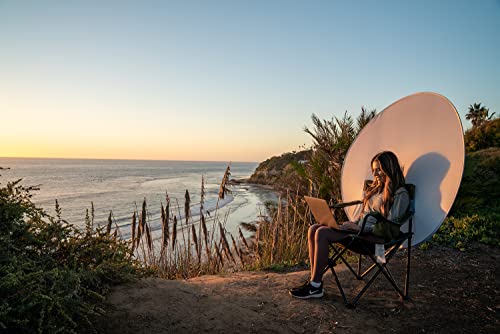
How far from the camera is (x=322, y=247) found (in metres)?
2.94

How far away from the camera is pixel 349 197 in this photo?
403 cm

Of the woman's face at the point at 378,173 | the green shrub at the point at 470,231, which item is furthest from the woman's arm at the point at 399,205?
the green shrub at the point at 470,231

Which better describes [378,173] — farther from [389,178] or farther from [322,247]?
[322,247]

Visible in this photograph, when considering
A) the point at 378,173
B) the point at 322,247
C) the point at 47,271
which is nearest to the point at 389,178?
the point at 378,173

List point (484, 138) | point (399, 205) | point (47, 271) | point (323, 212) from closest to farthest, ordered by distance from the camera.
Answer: point (47, 271) → point (399, 205) → point (323, 212) → point (484, 138)

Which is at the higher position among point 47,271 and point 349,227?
point 349,227

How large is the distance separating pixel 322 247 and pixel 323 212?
0.31 meters

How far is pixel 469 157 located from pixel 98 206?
14.1 meters

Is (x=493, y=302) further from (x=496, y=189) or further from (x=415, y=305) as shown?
(x=496, y=189)

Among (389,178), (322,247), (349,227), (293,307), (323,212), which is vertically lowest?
(293,307)

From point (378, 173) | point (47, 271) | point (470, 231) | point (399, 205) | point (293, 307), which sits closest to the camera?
point (47, 271)

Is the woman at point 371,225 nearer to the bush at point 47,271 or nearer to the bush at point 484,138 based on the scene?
the bush at point 47,271

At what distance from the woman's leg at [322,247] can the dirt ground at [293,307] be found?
22 centimetres

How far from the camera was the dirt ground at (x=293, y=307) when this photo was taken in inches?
92.3
